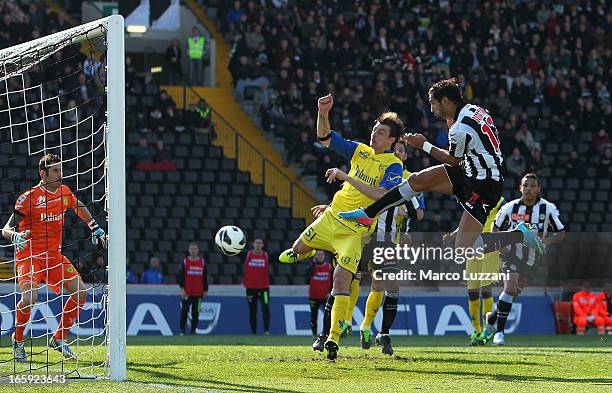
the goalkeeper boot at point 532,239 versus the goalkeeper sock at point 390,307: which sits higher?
the goalkeeper boot at point 532,239

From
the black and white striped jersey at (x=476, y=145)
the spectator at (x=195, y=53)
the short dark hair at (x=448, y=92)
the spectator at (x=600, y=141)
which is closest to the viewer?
the black and white striped jersey at (x=476, y=145)

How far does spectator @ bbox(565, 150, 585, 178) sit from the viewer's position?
88.5 ft

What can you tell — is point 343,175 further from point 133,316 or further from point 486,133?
point 133,316

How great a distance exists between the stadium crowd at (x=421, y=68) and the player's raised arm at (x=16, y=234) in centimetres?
1395

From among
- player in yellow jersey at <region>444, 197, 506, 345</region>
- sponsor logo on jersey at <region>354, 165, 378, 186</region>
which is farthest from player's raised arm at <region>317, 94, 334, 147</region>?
player in yellow jersey at <region>444, 197, 506, 345</region>

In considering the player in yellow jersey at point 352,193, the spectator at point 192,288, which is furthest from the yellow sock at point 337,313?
the spectator at point 192,288

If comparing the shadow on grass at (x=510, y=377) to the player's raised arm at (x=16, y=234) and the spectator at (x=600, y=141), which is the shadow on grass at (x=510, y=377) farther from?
the spectator at (x=600, y=141)

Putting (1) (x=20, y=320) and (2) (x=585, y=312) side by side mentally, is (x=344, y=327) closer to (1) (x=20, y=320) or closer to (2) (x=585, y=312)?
(1) (x=20, y=320)

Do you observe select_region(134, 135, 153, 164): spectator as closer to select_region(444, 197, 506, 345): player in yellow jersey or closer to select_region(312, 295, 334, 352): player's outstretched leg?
select_region(444, 197, 506, 345): player in yellow jersey

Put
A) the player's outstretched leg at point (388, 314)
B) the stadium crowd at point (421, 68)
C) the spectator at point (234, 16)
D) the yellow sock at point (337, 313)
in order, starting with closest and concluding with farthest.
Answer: the yellow sock at point (337, 313) → the player's outstretched leg at point (388, 314) → the stadium crowd at point (421, 68) → the spectator at point (234, 16)

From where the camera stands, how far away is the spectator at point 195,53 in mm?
28109

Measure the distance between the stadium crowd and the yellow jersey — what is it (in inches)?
532

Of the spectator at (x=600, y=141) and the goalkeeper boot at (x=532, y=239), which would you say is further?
the spectator at (x=600, y=141)

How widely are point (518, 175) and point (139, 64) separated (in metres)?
10.5
